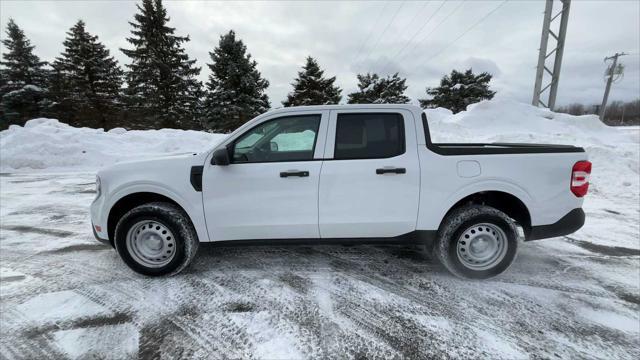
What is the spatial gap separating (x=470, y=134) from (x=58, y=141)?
17167 mm

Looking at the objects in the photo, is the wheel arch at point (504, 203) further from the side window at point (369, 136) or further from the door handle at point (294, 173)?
the door handle at point (294, 173)

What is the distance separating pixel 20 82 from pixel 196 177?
138 feet

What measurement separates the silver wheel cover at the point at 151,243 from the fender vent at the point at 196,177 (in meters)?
0.61

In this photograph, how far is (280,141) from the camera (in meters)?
3.09

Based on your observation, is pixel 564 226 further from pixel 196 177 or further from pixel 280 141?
pixel 196 177

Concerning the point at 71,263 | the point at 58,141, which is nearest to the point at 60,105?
the point at 58,141

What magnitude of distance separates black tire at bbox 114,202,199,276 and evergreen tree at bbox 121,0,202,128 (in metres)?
31.1

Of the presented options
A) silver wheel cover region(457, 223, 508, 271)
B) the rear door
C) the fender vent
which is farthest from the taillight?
the fender vent

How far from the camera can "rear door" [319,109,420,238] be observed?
2.94 m

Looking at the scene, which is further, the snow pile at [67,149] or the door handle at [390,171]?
the snow pile at [67,149]

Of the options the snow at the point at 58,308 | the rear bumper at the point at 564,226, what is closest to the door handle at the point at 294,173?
the snow at the point at 58,308

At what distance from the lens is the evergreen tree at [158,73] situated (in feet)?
96.9

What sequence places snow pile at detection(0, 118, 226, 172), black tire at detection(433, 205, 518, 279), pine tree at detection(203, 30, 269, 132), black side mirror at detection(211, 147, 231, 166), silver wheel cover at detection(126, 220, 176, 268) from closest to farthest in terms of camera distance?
black side mirror at detection(211, 147, 231, 166) → black tire at detection(433, 205, 518, 279) → silver wheel cover at detection(126, 220, 176, 268) → snow pile at detection(0, 118, 226, 172) → pine tree at detection(203, 30, 269, 132)

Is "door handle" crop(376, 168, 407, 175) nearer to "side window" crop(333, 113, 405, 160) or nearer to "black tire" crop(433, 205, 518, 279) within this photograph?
"side window" crop(333, 113, 405, 160)
